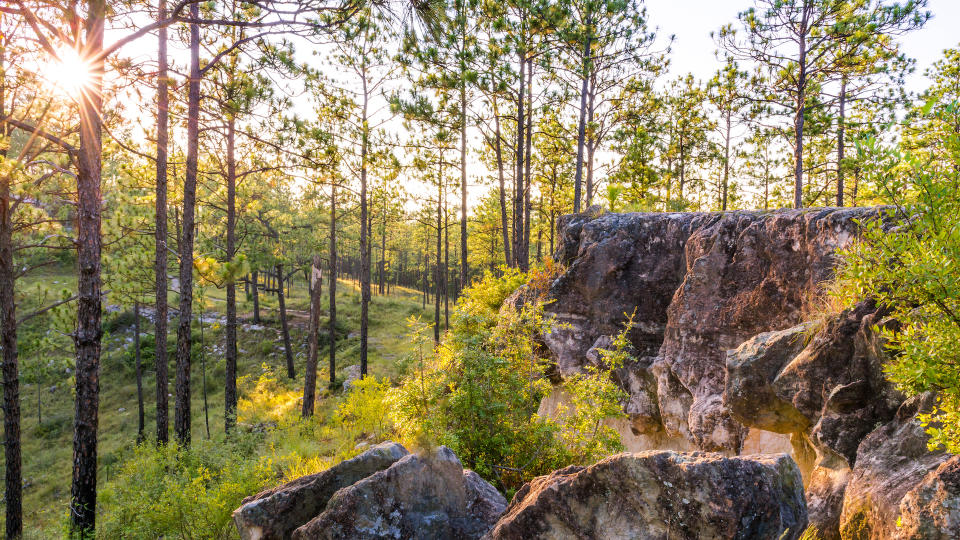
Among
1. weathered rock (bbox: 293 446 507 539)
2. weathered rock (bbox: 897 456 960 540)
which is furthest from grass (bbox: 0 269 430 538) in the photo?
weathered rock (bbox: 897 456 960 540)

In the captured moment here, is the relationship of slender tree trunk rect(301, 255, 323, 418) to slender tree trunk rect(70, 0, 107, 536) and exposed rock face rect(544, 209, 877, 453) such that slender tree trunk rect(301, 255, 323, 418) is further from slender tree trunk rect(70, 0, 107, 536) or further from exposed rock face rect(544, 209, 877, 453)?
exposed rock face rect(544, 209, 877, 453)

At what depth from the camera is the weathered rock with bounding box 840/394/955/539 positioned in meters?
3.26

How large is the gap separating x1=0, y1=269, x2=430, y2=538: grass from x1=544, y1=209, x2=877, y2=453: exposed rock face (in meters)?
6.30

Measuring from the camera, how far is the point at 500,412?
593 cm

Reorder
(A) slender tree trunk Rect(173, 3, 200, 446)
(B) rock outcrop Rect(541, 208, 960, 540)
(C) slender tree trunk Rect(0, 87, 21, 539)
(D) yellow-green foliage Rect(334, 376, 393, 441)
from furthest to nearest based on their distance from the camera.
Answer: (D) yellow-green foliage Rect(334, 376, 393, 441) → (A) slender tree trunk Rect(173, 3, 200, 446) → (C) slender tree trunk Rect(0, 87, 21, 539) → (B) rock outcrop Rect(541, 208, 960, 540)

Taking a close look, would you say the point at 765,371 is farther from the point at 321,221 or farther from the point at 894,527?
the point at 321,221

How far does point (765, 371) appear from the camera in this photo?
15.7ft

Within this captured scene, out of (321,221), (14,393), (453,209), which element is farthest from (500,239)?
(14,393)

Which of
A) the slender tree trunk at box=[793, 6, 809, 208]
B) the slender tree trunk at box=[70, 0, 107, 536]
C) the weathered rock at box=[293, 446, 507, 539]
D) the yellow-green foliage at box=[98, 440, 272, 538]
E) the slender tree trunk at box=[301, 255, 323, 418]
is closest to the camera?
the weathered rock at box=[293, 446, 507, 539]

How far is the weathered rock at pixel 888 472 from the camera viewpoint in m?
3.26

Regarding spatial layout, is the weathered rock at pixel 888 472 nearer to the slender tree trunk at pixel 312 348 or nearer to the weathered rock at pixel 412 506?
the weathered rock at pixel 412 506

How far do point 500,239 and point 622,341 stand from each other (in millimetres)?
26212

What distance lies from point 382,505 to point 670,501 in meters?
2.71

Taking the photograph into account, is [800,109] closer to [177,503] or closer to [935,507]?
[935,507]
